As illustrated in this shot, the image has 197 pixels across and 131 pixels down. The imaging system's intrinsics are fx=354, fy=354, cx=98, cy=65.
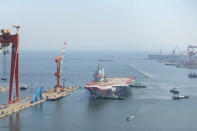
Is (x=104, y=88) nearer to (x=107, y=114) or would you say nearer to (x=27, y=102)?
(x=107, y=114)

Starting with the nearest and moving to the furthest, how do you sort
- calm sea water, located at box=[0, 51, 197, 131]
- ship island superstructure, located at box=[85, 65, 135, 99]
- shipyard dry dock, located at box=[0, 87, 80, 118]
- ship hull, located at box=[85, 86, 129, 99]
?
calm sea water, located at box=[0, 51, 197, 131] < shipyard dry dock, located at box=[0, 87, 80, 118] < ship hull, located at box=[85, 86, 129, 99] < ship island superstructure, located at box=[85, 65, 135, 99]

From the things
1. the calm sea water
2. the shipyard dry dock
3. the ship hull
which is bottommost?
the calm sea water

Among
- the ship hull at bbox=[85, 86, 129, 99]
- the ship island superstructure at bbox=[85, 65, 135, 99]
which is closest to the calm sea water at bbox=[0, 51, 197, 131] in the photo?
the ship hull at bbox=[85, 86, 129, 99]

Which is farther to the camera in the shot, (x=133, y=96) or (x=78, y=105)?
(x=133, y=96)

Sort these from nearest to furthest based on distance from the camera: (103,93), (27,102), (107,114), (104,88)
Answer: (107,114)
(27,102)
(103,93)
(104,88)

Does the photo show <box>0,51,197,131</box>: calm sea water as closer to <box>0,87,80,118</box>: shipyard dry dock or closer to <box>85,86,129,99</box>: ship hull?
<box>0,87,80,118</box>: shipyard dry dock

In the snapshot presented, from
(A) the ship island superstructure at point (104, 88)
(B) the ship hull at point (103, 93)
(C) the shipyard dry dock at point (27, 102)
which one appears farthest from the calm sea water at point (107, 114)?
(A) the ship island superstructure at point (104, 88)

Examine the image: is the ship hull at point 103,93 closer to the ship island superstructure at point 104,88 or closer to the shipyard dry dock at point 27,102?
the ship island superstructure at point 104,88

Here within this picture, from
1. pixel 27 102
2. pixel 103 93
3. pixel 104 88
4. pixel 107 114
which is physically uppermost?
pixel 104 88

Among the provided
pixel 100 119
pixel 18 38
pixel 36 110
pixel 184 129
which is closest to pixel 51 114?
pixel 36 110

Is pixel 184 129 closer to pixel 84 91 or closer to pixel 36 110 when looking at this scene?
pixel 36 110

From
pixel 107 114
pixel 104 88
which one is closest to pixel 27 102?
pixel 107 114
